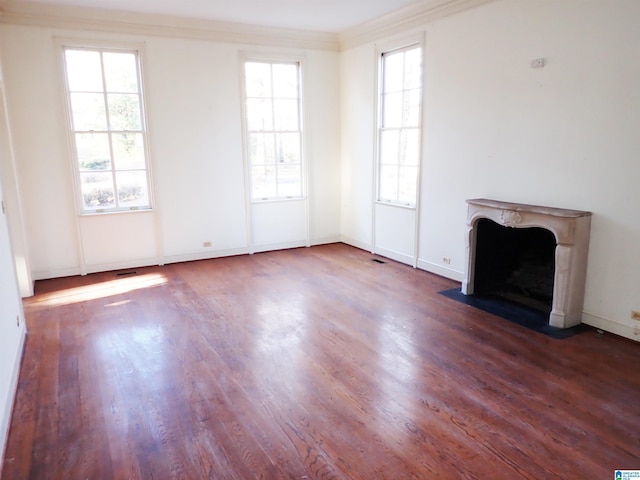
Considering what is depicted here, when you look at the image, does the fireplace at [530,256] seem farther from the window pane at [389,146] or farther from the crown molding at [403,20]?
the crown molding at [403,20]

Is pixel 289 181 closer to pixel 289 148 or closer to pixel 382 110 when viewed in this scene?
pixel 289 148

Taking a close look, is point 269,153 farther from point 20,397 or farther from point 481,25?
point 20,397

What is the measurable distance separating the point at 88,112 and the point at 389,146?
12.0 feet

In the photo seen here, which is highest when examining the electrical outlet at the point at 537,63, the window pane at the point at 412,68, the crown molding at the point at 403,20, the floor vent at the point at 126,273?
the crown molding at the point at 403,20

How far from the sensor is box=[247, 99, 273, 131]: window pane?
607 cm


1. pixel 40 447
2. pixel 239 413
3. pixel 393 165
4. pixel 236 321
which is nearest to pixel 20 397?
pixel 40 447

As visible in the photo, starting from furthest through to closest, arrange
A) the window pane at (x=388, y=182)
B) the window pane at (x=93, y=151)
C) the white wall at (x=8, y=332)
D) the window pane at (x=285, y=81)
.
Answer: the window pane at (x=285, y=81)
the window pane at (x=388, y=182)
the window pane at (x=93, y=151)
the white wall at (x=8, y=332)

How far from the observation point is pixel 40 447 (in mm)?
2330

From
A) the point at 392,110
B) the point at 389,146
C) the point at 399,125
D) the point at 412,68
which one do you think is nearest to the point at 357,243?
the point at 389,146

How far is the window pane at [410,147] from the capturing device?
5.34m

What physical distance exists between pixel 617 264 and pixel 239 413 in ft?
9.91

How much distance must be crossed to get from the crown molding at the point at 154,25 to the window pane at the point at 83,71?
280 mm

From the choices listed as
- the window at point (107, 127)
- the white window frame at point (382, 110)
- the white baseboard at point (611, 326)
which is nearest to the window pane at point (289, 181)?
the white window frame at point (382, 110)

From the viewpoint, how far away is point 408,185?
558cm
